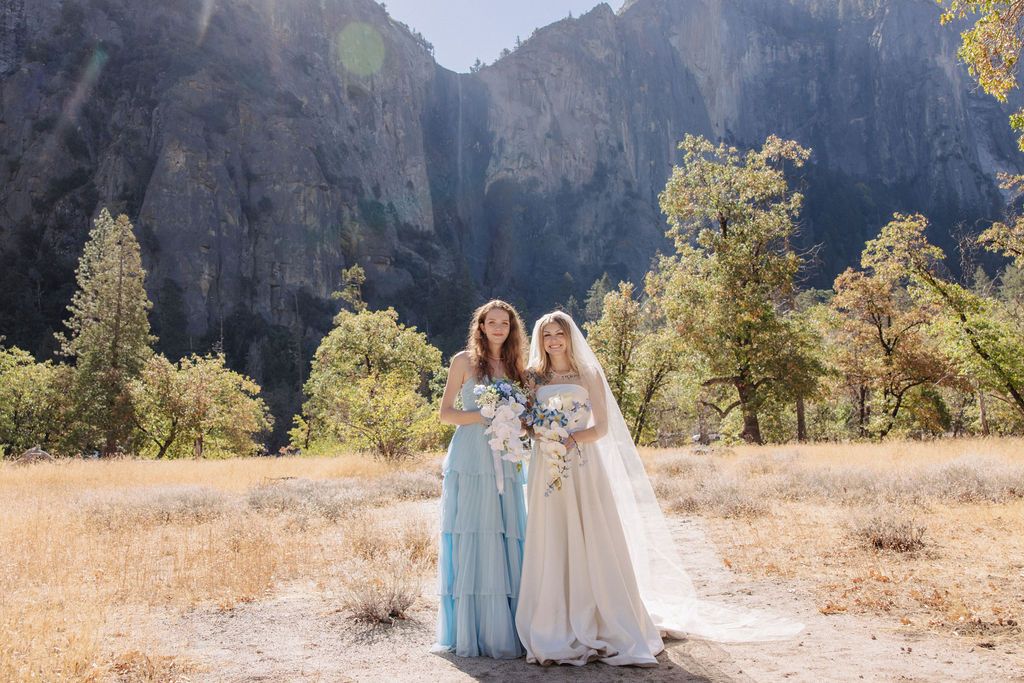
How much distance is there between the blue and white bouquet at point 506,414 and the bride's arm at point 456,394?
7.8 inches

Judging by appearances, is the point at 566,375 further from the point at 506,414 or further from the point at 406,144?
the point at 406,144

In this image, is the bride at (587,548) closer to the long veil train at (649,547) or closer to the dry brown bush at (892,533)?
the long veil train at (649,547)

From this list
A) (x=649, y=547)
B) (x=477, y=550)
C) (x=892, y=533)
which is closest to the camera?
(x=477, y=550)

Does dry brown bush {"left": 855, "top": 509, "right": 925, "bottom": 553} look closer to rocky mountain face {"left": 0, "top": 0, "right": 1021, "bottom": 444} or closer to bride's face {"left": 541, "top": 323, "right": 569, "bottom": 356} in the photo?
→ bride's face {"left": 541, "top": 323, "right": 569, "bottom": 356}

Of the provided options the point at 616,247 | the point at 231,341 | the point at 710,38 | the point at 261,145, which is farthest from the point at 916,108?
the point at 231,341

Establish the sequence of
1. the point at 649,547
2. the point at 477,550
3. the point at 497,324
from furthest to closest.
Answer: the point at 649,547 < the point at 497,324 < the point at 477,550

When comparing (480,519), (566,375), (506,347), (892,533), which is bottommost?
(892,533)

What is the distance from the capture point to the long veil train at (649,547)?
4.95 m

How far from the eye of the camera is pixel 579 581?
449 cm

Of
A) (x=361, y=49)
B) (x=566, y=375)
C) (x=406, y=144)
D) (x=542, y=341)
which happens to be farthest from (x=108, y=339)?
(x=361, y=49)

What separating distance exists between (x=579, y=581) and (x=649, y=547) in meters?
0.89

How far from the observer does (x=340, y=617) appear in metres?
5.56

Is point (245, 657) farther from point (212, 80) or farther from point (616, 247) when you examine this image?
point (616, 247)

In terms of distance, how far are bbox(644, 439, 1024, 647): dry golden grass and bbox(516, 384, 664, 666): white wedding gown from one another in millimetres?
2182
